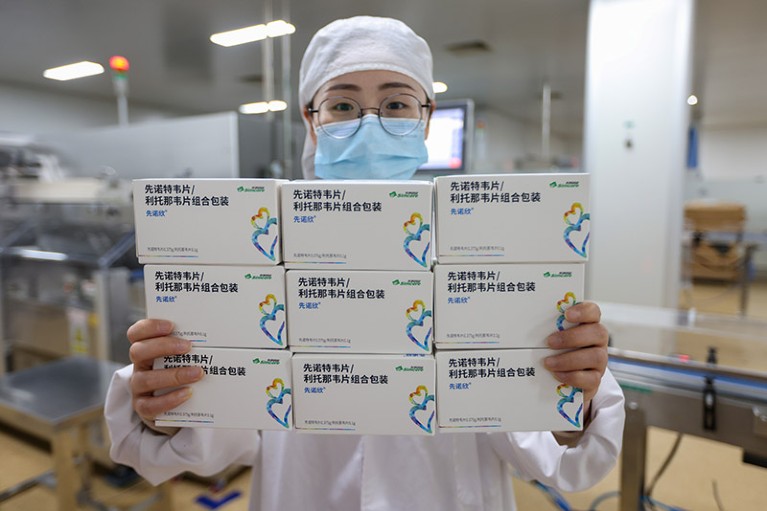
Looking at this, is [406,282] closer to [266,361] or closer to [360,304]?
[360,304]

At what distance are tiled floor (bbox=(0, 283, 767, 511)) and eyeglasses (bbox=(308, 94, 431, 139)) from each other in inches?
64.4

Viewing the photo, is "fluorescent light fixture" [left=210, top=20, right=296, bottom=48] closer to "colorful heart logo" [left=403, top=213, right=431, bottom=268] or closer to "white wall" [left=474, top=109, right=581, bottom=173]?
"colorful heart logo" [left=403, top=213, right=431, bottom=268]

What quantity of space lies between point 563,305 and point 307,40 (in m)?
2.72

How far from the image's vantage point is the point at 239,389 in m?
0.65

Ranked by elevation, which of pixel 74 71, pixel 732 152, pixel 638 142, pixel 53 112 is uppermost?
pixel 74 71

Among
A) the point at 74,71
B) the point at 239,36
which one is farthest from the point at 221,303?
the point at 74,71

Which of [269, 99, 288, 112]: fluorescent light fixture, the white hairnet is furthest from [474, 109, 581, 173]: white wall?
the white hairnet

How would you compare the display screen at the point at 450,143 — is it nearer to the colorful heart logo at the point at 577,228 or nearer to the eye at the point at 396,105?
the eye at the point at 396,105

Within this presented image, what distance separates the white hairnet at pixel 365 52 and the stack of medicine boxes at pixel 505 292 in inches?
13.4

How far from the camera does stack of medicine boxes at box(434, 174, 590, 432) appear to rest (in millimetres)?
613

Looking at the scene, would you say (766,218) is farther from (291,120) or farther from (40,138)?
(40,138)

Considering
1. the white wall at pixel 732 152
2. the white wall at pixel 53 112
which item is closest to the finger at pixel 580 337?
the white wall at pixel 53 112

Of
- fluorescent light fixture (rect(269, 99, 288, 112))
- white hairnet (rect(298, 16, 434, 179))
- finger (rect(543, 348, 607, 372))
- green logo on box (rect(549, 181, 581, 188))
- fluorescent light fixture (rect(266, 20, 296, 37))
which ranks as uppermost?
fluorescent light fixture (rect(266, 20, 296, 37))

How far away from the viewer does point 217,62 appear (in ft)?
17.1
